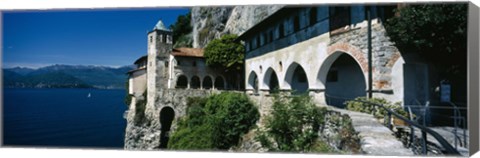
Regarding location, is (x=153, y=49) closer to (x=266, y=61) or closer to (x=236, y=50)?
(x=236, y=50)

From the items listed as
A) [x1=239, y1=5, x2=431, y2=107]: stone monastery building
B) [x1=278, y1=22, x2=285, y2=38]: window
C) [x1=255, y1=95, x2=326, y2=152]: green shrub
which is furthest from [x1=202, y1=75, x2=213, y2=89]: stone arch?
[x1=255, y1=95, x2=326, y2=152]: green shrub

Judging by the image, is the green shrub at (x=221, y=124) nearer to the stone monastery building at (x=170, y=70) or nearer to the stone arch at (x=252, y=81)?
the stone arch at (x=252, y=81)

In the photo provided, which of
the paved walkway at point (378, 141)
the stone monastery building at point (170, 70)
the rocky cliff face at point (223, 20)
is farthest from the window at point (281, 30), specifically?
the stone monastery building at point (170, 70)

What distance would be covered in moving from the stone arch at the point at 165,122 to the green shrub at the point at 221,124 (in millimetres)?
2929

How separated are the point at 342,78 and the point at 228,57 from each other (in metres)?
8.71

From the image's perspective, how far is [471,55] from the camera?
5203mm

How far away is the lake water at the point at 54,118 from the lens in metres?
7.19

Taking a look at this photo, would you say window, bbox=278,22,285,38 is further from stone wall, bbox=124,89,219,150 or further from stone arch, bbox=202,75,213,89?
stone arch, bbox=202,75,213,89

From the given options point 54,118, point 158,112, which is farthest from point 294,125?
point 158,112

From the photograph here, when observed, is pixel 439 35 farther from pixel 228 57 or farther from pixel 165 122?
pixel 165 122

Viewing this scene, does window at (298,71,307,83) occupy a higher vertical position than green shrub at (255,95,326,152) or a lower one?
higher

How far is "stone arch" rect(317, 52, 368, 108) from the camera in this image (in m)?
9.21

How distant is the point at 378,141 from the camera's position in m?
4.66

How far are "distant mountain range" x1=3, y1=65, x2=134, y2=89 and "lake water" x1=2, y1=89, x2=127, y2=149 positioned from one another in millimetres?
171
